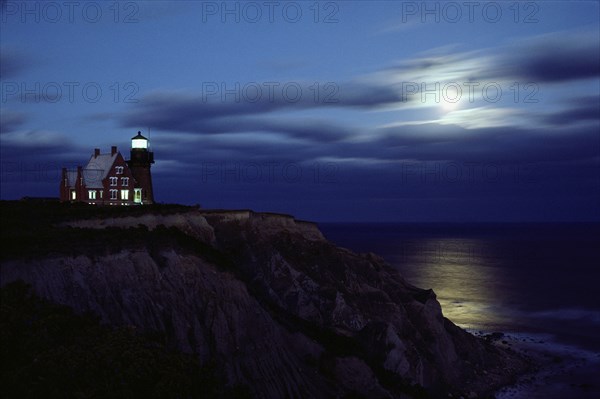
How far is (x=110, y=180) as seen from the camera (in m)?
77.4

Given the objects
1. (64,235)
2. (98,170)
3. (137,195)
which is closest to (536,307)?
(137,195)

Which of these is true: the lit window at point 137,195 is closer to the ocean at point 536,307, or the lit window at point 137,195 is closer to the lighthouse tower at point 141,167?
the lighthouse tower at point 141,167

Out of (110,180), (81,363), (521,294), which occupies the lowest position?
(521,294)

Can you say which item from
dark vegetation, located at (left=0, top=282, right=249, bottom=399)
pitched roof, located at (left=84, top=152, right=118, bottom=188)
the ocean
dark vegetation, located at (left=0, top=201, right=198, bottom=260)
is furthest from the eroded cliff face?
pitched roof, located at (left=84, top=152, right=118, bottom=188)

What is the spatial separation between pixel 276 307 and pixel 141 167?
112ft

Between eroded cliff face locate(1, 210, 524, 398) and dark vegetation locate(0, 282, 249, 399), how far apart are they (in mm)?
5919

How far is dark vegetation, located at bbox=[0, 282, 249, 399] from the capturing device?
25938 millimetres

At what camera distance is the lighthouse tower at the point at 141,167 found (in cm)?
8125

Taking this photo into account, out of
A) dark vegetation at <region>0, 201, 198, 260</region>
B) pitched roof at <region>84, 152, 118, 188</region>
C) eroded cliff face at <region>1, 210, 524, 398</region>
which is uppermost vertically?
pitched roof at <region>84, 152, 118, 188</region>

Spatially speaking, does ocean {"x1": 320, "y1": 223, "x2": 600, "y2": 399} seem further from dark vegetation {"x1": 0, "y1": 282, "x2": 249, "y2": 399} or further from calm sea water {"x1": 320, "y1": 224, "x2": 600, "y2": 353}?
dark vegetation {"x1": 0, "y1": 282, "x2": 249, "y2": 399}

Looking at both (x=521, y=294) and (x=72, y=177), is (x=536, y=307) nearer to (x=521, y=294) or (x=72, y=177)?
(x=521, y=294)

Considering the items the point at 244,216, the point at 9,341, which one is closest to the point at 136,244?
the point at 9,341

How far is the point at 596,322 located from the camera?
316ft

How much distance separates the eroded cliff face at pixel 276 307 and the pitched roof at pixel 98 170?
1360cm
